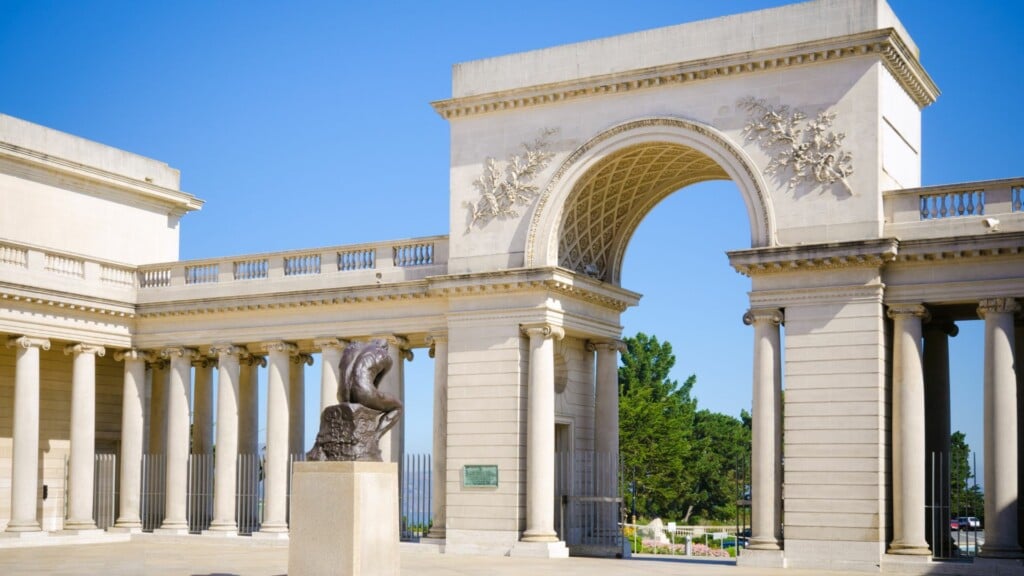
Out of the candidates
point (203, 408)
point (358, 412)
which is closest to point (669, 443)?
point (203, 408)

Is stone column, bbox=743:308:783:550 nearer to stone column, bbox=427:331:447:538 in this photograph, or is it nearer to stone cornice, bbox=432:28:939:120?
stone cornice, bbox=432:28:939:120

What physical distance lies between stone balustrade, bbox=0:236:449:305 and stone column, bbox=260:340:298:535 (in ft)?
7.20

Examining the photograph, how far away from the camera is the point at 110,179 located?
144ft

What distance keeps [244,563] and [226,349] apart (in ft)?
34.8

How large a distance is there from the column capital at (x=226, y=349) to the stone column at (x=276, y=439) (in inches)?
56.3

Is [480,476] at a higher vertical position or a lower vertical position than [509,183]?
lower

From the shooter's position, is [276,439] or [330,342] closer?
[330,342]

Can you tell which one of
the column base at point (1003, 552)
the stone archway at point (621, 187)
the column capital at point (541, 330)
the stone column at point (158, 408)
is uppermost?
the stone archway at point (621, 187)

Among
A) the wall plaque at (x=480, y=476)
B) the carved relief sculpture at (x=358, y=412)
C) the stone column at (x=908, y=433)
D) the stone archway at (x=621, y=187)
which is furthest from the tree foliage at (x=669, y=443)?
the carved relief sculpture at (x=358, y=412)

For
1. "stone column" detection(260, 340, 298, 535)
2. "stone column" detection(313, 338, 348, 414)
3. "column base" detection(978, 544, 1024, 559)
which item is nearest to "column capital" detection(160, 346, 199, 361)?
"stone column" detection(260, 340, 298, 535)

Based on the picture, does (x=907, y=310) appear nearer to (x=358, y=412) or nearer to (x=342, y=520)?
(x=358, y=412)

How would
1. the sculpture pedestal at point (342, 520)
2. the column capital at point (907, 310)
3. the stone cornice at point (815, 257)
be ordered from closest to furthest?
the sculpture pedestal at point (342, 520) < the stone cornice at point (815, 257) < the column capital at point (907, 310)

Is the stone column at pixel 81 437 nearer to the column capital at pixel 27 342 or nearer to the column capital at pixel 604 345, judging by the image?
the column capital at pixel 27 342

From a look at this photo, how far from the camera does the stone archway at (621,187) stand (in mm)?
32031
